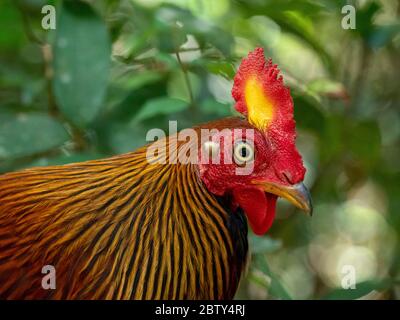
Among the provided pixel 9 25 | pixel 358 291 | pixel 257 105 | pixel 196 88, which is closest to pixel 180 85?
pixel 196 88

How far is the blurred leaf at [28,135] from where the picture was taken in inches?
81.0

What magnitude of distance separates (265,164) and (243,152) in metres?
0.06

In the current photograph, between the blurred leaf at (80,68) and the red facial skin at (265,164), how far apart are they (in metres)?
0.53

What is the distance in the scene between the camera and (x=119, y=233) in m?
1.60

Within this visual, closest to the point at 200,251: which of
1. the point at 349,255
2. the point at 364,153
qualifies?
the point at 364,153

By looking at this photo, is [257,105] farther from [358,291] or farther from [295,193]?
[358,291]

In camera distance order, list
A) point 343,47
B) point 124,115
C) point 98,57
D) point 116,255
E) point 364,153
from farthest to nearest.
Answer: point 343,47 → point 364,153 → point 124,115 → point 98,57 → point 116,255

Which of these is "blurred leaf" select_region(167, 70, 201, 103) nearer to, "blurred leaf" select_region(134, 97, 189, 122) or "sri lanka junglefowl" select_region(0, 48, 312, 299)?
"blurred leaf" select_region(134, 97, 189, 122)

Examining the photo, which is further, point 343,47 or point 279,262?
point 279,262

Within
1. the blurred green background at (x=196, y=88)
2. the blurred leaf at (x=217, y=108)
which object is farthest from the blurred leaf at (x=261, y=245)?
the blurred leaf at (x=217, y=108)

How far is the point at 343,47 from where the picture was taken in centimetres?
330

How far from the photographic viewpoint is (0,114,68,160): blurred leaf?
206 cm
